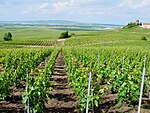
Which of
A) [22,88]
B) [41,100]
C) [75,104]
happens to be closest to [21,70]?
[22,88]

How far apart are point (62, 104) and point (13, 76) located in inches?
119

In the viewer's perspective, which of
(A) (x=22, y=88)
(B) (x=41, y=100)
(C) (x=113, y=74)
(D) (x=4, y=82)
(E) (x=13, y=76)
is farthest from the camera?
(A) (x=22, y=88)

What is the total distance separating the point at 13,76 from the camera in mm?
11961

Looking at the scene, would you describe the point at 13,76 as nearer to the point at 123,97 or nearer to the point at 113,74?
the point at 113,74

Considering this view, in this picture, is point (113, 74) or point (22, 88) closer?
point (113, 74)

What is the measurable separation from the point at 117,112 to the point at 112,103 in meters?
1.06

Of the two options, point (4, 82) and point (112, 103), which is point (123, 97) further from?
point (4, 82)

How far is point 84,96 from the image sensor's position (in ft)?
28.9

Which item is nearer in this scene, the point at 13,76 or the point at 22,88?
the point at 13,76

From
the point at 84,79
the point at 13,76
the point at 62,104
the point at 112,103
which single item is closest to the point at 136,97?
the point at 112,103

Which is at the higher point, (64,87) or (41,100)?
(41,100)

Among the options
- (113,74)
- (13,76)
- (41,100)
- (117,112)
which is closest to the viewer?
(41,100)

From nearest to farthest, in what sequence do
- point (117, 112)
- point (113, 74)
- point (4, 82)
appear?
point (117, 112)
point (4, 82)
point (113, 74)

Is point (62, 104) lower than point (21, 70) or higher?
lower
